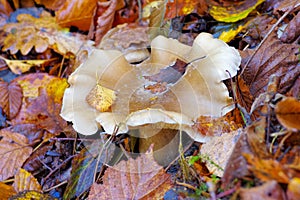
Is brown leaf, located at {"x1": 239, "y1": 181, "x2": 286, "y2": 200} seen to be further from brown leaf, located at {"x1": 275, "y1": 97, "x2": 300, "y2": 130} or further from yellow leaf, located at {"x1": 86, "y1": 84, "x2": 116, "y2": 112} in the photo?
yellow leaf, located at {"x1": 86, "y1": 84, "x2": 116, "y2": 112}

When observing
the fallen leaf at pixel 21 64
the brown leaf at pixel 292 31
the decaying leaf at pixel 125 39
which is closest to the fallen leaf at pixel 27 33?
the fallen leaf at pixel 21 64

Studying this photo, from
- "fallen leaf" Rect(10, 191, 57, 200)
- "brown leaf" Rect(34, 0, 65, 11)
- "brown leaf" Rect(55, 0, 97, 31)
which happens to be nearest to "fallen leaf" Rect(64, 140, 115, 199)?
"fallen leaf" Rect(10, 191, 57, 200)

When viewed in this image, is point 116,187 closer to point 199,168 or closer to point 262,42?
point 199,168

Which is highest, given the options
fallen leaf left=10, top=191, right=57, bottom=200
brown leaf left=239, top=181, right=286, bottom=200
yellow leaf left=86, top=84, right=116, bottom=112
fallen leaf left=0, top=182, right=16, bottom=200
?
brown leaf left=239, top=181, right=286, bottom=200

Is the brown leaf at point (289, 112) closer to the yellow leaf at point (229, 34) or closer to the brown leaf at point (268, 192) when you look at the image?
the brown leaf at point (268, 192)

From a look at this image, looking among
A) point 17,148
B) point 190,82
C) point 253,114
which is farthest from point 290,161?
point 17,148
